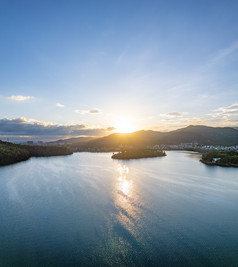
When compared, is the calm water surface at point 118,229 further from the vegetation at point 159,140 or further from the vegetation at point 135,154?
the vegetation at point 159,140

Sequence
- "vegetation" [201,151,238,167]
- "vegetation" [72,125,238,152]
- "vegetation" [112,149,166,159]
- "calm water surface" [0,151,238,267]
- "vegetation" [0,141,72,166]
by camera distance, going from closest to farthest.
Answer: "calm water surface" [0,151,238,267], "vegetation" [201,151,238,167], "vegetation" [0,141,72,166], "vegetation" [112,149,166,159], "vegetation" [72,125,238,152]

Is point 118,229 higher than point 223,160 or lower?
lower

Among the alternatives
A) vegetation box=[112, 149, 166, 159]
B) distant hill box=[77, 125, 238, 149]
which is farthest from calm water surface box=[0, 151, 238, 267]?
distant hill box=[77, 125, 238, 149]

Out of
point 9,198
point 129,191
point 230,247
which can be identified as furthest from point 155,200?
point 9,198

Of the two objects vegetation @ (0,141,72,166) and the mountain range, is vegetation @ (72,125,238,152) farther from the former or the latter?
vegetation @ (0,141,72,166)

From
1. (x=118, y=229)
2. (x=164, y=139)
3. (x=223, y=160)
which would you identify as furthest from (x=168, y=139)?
(x=118, y=229)

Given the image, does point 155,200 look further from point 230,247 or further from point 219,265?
point 219,265

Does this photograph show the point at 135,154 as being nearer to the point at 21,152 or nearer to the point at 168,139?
the point at 21,152

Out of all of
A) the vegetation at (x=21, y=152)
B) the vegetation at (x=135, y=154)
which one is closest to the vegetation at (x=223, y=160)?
the vegetation at (x=135, y=154)
